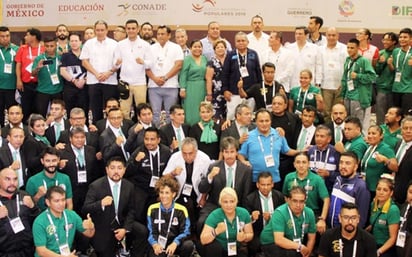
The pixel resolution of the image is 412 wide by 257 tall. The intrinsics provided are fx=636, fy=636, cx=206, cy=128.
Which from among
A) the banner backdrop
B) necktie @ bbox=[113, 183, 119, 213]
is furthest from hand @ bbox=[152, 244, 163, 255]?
the banner backdrop

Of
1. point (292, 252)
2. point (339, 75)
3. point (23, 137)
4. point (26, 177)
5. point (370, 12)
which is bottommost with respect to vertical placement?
point (292, 252)

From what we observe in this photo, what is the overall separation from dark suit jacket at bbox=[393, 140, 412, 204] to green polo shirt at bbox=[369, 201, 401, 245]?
52 centimetres

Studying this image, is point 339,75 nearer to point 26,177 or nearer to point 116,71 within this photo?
point 116,71

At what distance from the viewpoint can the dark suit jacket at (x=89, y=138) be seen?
7957 millimetres

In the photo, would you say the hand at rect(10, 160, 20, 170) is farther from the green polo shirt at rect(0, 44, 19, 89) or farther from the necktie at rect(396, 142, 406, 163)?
the necktie at rect(396, 142, 406, 163)

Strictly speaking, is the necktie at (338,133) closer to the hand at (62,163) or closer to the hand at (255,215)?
the hand at (255,215)

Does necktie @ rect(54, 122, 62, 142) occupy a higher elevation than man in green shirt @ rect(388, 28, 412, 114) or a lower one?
lower

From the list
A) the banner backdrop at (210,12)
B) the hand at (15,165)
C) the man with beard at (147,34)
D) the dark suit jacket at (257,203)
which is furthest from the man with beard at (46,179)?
the banner backdrop at (210,12)

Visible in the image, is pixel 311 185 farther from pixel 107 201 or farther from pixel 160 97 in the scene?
pixel 160 97

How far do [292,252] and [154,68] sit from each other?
387 cm

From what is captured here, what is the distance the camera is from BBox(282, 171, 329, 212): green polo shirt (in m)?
7.18

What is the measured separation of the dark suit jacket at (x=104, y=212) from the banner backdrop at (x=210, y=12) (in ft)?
20.8

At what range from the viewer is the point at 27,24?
44.2 feet

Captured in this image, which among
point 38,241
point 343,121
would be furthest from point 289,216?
point 38,241
